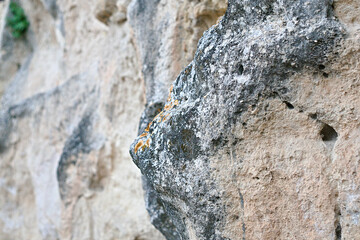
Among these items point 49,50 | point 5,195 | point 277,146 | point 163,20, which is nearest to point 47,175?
point 5,195

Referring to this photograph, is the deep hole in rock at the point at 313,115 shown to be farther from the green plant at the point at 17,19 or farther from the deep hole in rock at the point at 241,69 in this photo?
the green plant at the point at 17,19

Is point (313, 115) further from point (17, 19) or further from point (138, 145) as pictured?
point (17, 19)

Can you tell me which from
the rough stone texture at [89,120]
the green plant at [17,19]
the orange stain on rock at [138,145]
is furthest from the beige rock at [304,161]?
the green plant at [17,19]

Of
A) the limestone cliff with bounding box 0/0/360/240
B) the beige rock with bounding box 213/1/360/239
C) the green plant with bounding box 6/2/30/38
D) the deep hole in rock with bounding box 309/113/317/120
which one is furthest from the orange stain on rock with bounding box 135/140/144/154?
the green plant with bounding box 6/2/30/38

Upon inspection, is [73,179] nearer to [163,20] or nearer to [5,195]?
[163,20]

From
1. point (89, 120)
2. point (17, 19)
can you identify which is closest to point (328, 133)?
point (89, 120)
